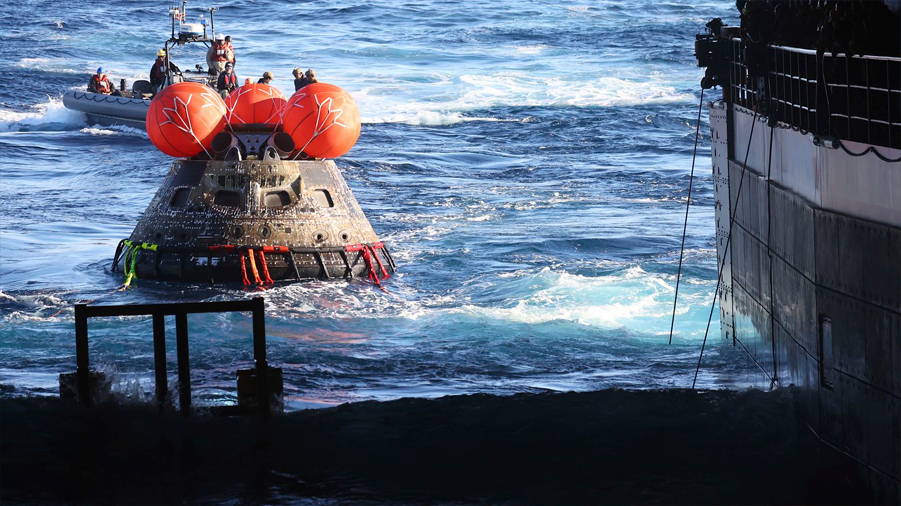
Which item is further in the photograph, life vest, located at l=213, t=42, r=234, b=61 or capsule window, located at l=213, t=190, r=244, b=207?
life vest, located at l=213, t=42, r=234, b=61

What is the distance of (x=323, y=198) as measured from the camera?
2136cm

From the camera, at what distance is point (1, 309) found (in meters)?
20.5

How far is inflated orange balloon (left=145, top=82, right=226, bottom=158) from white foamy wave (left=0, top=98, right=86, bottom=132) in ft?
80.4

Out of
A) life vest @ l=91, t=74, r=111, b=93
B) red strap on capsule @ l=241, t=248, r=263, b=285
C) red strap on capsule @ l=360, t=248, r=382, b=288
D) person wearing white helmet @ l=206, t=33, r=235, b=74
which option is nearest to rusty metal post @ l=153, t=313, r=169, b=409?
red strap on capsule @ l=241, t=248, r=263, b=285

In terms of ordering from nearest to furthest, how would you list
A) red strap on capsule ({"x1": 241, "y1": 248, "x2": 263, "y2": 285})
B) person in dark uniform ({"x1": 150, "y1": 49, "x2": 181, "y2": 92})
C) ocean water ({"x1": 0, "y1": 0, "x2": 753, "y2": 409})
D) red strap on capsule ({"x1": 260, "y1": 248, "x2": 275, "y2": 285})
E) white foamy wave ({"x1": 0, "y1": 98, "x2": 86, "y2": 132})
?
1. ocean water ({"x1": 0, "y1": 0, "x2": 753, "y2": 409})
2. red strap on capsule ({"x1": 241, "y1": 248, "x2": 263, "y2": 285})
3. red strap on capsule ({"x1": 260, "y1": 248, "x2": 275, "y2": 285})
4. person in dark uniform ({"x1": 150, "y1": 49, "x2": 181, "y2": 92})
5. white foamy wave ({"x1": 0, "y1": 98, "x2": 86, "y2": 132})

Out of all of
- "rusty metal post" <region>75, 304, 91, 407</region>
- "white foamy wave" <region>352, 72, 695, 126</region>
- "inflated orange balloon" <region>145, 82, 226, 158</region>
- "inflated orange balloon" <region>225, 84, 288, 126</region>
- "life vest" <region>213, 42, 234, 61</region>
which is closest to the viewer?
"rusty metal post" <region>75, 304, 91, 407</region>

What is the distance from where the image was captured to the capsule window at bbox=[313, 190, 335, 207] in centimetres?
2123

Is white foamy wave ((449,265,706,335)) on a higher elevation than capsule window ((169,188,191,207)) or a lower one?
lower

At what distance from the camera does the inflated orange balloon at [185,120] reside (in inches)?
832

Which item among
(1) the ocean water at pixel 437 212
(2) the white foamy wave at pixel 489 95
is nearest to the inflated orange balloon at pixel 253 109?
(1) the ocean water at pixel 437 212

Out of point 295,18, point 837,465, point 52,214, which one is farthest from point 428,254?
point 295,18

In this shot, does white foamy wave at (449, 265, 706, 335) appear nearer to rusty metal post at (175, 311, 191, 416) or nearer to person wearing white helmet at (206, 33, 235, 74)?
rusty metal post at (175, 311, 191, 416)

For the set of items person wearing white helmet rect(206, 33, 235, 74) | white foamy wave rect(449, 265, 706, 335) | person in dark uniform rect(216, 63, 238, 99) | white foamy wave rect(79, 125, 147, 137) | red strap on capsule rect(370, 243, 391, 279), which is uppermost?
person wearing white helmet rect(206, 33, 235, 74)

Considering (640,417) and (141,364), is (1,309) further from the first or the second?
(640,417)
